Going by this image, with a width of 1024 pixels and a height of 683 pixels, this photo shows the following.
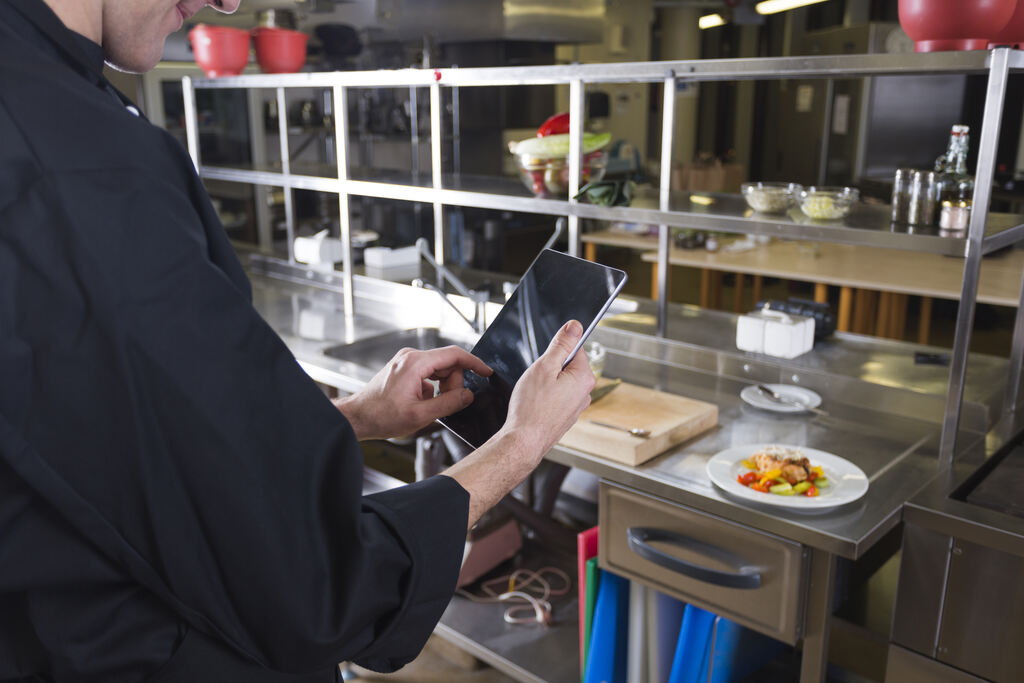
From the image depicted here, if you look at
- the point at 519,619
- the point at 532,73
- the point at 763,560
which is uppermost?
the point at 532,73

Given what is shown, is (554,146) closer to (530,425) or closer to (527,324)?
(527,324)

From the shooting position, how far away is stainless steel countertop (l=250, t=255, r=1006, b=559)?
4.72 ft

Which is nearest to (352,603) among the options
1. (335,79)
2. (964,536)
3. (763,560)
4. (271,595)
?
A: (271,595)

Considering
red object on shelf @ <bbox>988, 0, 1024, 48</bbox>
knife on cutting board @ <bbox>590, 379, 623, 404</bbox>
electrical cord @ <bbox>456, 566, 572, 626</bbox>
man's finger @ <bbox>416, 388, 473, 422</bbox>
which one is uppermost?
red object on shelf @ <bbox>988, 0, 1024, 48</bbox>

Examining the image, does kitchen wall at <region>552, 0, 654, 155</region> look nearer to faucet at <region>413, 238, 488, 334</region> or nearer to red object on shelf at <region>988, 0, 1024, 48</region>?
faucet at <region>413, 238, 488, 334</region>

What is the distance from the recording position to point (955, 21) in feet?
4.73

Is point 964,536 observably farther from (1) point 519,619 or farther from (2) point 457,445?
(1) point 519,619

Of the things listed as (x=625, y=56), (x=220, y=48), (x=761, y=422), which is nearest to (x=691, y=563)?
(x=761, y=422)

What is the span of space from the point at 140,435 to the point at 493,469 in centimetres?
33

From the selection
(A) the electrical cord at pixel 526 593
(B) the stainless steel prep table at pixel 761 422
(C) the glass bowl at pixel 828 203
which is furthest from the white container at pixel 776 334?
(A) the electrical cord at pixel 526 593

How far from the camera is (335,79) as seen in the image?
7.94ft

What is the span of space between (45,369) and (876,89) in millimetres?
6564

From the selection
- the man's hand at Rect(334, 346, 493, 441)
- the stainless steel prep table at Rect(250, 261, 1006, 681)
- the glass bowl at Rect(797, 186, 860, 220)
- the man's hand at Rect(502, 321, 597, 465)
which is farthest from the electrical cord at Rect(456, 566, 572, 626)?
the man's hand at Rect(502, 321, 597, 465)

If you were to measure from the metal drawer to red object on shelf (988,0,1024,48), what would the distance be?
3.14 ft
